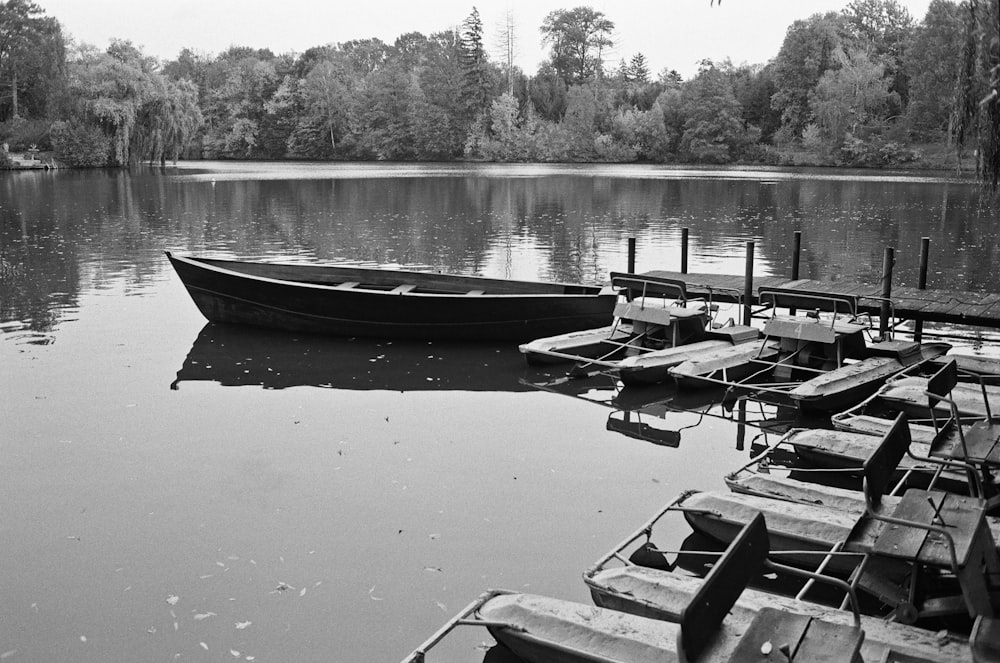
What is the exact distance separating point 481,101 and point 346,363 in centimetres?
8660

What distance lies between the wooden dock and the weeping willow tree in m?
4.88

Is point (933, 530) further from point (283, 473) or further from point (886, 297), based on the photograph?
Answer: point (886, 297)

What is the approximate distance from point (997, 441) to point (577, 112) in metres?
87.3

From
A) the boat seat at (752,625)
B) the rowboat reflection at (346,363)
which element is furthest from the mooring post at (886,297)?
the boat seat at (752,625)

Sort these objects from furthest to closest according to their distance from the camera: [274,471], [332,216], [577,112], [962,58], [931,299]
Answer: [577,112]
[332,216]
[931,299]
[274,471]
[962,58]

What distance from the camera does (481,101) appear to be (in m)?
96.2

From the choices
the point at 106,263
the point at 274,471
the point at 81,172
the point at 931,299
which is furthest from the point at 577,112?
the point at 274,471

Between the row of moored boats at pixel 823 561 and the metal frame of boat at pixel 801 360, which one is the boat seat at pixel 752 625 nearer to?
the row of moored boats at pixel 823 561

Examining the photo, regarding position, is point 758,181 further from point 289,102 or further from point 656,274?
point 289,102

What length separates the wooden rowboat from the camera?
533 inches

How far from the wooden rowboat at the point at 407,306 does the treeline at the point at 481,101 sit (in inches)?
1886

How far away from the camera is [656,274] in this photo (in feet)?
53.5

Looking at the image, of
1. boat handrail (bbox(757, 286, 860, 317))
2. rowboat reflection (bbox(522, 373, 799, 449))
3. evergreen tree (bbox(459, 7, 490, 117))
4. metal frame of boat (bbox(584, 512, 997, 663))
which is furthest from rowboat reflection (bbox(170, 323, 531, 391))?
evergreen tree (bbox(459, 7, 490, 117))

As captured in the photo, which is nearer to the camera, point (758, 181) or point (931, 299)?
point (931, 299)
